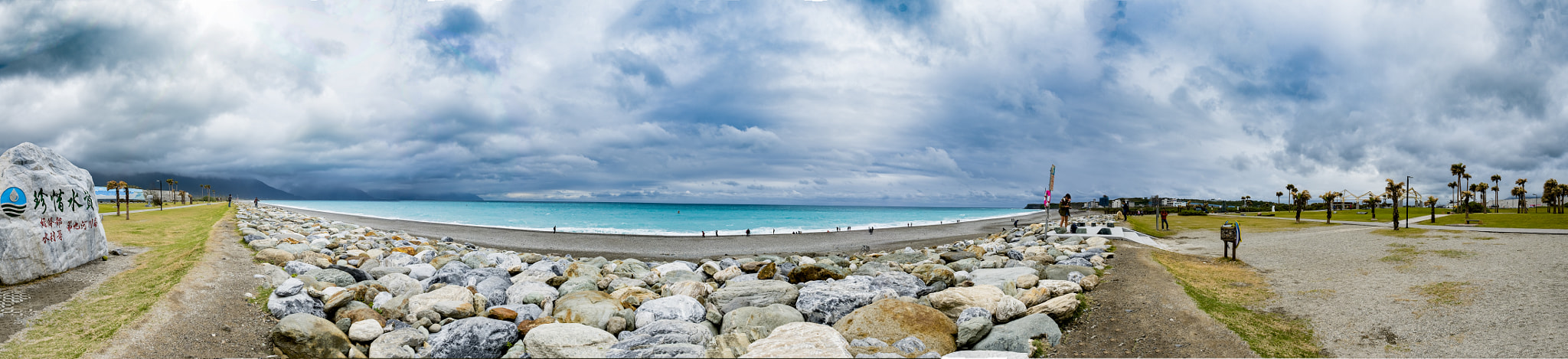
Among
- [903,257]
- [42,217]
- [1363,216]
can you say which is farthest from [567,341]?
[1363,216]

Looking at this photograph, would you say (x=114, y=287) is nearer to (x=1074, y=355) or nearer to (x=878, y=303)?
(x=878, y=303)

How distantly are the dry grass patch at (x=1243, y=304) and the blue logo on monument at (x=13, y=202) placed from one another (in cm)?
1790

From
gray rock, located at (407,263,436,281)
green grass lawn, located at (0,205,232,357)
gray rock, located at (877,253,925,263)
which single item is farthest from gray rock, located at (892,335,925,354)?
gray rock, located at (407,263,436,281)

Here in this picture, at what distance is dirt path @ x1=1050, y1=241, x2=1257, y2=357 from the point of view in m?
6.34

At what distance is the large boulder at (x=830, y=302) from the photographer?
26.8 ft

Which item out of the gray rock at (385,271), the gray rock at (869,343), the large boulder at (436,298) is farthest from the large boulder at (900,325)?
the gray rock at (385,271)

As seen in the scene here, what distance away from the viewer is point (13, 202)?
29.7 ft

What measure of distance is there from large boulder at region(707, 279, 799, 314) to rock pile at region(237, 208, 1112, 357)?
25mm

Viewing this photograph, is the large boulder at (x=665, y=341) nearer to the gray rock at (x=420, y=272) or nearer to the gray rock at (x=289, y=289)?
the gray rock at (x=289, y=289)

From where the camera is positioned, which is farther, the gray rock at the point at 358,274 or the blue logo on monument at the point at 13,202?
the gray rock at the point at 358,274

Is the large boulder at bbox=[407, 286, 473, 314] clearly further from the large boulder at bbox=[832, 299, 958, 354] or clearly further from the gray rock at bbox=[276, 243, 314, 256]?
the gray rock at bbox=[276, 243, 314, 256]

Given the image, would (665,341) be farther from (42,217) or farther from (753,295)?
(42,217)

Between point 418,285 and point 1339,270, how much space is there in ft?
53.4

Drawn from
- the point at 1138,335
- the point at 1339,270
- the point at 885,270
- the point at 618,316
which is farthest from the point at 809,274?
the point at 1339,270
